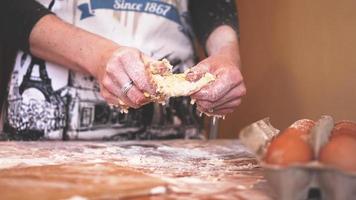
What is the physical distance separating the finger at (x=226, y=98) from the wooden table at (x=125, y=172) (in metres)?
0.09

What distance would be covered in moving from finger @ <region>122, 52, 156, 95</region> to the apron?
28cm

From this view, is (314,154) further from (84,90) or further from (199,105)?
(84,90)

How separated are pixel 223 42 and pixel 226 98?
0.27 m

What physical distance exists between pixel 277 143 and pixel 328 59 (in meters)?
0.73

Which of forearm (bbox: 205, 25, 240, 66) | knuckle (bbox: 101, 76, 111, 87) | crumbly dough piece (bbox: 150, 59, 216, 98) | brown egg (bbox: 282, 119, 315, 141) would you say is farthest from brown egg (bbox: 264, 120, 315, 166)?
forearm (bbox: 205, 25, 240, 66)

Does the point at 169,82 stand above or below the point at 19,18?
below

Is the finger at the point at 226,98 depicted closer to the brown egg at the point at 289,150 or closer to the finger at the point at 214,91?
the finger at the point at 214,91

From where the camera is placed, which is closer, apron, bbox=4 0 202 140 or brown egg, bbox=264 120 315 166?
brown egg, bbox=264 120 315 166

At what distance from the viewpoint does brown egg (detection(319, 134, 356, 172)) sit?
0.45m

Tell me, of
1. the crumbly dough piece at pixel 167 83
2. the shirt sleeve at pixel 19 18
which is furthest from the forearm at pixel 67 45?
the crumbly dough piece at pixel 167 83

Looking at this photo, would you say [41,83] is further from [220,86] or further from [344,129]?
[344,129]

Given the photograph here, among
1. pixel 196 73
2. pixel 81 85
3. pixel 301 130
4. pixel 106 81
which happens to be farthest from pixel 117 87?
pixel 301 130

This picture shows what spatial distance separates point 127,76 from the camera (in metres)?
0.79

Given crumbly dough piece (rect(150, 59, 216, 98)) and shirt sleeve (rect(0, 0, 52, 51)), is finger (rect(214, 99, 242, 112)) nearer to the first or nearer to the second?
crumbly dough piece (rect(150, 59, 216, 98))
